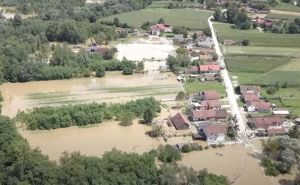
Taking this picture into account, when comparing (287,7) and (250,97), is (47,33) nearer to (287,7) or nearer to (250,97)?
(250,97)

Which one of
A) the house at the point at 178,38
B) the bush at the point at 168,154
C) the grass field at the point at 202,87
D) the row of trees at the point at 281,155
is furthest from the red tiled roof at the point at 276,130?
the house at the point at 178,38

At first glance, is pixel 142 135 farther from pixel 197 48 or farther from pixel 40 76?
pixel 197 48

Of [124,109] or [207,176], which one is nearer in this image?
[207,176]

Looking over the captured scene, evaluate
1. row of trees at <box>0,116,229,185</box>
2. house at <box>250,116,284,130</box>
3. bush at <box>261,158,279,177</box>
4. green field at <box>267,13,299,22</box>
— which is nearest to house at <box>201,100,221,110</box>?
house at <box>250,116,284,130</box>

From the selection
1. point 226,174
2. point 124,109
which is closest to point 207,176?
point 226,174

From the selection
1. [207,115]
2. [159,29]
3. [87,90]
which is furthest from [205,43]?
[207,115]

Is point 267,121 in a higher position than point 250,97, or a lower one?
lower

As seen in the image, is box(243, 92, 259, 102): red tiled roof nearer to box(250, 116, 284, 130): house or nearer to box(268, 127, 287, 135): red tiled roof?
box(250, 116, 284, 130): house

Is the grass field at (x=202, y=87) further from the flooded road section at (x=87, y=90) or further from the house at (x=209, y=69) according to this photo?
the house at (x=209, y=69)
